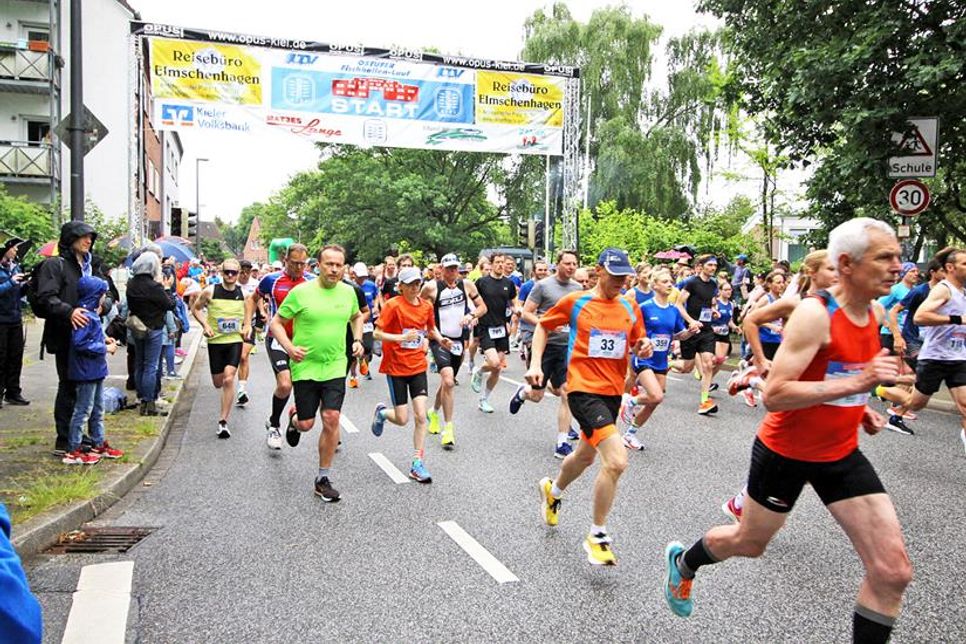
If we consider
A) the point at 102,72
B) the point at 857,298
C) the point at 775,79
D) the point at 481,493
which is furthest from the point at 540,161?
the point at 857,298

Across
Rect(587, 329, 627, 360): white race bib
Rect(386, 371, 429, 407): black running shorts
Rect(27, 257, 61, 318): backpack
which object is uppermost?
→ Rect(27, 257, 61, 318): backpack

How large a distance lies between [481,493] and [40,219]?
69.3 ft

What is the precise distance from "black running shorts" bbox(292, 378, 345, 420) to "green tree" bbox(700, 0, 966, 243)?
923 cm

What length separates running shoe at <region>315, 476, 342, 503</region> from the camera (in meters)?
6.08

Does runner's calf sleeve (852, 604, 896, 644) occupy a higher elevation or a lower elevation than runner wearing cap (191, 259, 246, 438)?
lower

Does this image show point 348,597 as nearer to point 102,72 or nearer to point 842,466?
point 842,466

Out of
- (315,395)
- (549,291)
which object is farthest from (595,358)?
(549,291)

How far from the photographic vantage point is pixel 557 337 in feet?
28.6

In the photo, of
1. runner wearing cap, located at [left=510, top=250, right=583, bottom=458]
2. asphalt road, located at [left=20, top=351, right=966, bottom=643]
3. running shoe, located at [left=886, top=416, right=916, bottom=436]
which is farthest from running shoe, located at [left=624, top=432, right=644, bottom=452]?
running shoe, located at [left=886, top=416, right=916, bottom=436]

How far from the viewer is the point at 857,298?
3.13m

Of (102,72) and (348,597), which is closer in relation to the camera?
(348,597)

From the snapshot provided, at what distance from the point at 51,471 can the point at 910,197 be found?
11.1m

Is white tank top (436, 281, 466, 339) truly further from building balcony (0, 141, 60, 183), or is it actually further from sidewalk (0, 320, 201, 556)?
building balcony (0, 141, 60, 183)

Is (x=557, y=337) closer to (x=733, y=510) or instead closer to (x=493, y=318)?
(x=493, y=318)
